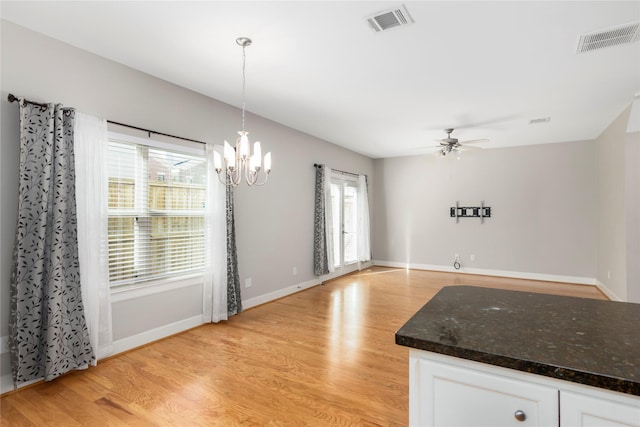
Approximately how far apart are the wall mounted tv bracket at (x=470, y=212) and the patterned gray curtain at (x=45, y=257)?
671 cm

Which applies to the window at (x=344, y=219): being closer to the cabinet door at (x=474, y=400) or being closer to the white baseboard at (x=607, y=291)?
the white baseboard at (x=607, y=291)

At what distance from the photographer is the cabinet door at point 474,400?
A: 0.90 meters

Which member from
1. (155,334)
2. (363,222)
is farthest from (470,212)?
(155,334)

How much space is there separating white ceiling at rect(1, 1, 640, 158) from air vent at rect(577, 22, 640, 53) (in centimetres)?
8

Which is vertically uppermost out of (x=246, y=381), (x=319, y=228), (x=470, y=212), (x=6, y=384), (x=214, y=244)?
(x=470, y=212)

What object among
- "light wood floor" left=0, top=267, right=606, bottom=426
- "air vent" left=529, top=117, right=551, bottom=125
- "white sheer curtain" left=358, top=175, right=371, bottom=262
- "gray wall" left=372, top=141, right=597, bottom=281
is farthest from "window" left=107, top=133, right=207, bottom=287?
"gray wall" left=372, top=141, right=597, bottom=281

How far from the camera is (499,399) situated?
95cm

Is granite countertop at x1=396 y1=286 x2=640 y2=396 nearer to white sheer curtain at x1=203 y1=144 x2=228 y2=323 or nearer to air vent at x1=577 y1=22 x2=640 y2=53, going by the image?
air vent at x1=577 y1=22 x2=640 y2=53

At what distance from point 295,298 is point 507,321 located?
4.16 m

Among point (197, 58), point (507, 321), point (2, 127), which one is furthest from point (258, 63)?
point (507, 321)

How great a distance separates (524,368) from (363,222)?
6.62 meters

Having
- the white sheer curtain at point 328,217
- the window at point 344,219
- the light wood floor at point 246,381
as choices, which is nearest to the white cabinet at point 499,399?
the light wood floor at point 246,381

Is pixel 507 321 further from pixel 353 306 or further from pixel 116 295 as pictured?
pixel 353 306

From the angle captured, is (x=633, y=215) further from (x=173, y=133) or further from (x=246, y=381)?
(x=173, y=133)
